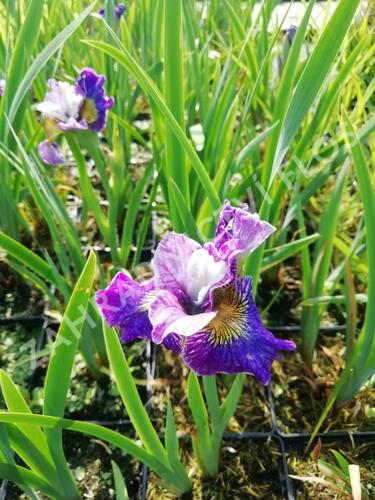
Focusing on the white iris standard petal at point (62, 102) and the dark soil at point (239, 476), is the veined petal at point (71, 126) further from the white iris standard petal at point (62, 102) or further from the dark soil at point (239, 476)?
the dark soil at point (239, 476)

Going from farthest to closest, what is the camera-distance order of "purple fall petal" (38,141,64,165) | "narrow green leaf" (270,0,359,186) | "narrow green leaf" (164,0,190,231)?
"purple fall petal" (38,141,64,165) → "narrow green leaf" (164,0,190,231) → "narrow green leaf" (270,0,359,186)

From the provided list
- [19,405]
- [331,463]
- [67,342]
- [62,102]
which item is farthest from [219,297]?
[62,102]

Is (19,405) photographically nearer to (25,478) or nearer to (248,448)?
(25,478)

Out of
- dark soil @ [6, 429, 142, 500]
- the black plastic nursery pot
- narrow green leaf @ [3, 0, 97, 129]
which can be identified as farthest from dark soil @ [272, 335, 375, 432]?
narrow green leaf @ [3, 0, 97, 129]

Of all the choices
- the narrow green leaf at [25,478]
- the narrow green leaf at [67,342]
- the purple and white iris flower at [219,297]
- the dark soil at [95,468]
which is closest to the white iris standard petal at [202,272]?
the purple and white iris flower at [219,297]

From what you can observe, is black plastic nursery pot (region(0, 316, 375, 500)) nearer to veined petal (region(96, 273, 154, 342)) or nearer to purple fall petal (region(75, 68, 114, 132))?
veined petal (region(96, 273, 154, 342))

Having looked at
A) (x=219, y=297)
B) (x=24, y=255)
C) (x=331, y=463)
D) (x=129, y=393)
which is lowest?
(x=331, y=463)

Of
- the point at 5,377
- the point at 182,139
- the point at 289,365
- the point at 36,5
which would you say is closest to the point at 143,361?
the point at 289,365
